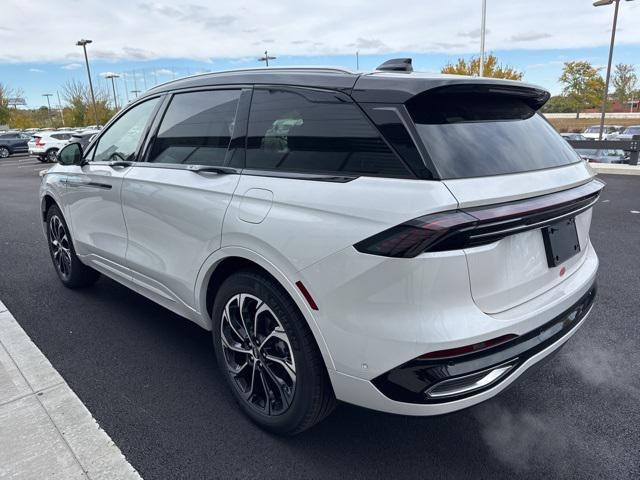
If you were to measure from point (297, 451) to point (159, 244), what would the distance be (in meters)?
1.48

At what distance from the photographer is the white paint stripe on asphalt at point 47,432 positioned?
2234mm

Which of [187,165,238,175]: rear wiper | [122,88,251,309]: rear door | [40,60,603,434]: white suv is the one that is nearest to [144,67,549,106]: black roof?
[40,60,603,434]: white suv

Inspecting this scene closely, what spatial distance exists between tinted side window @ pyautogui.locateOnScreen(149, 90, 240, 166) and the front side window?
29cm

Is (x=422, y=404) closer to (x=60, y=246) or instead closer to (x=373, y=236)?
(x=373, y=236)

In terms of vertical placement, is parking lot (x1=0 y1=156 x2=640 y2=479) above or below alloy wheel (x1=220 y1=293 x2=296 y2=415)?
below

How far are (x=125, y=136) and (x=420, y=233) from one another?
272cm

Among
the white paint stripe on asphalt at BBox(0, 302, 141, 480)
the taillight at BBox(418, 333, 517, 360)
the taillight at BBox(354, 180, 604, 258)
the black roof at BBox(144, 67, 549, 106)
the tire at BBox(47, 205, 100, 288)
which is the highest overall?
the black roof at BBox(144, 67, 549, 106)

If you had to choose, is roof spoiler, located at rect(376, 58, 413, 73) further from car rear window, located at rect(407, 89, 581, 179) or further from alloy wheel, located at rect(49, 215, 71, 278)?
alloy wheel, located at rect(49, 215, 71, 278)

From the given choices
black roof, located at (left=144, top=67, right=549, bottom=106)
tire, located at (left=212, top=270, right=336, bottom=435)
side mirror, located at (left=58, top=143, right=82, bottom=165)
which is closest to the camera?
black roof, located at (left=144, top=67, right=549, bottom=106)

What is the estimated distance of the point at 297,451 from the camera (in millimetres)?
2359

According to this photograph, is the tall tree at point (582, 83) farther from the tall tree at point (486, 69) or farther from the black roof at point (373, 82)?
the black roof at point (373, 82)

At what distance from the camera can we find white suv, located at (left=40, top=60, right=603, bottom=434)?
1780 millimetres

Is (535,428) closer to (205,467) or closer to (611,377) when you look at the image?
(611,377)

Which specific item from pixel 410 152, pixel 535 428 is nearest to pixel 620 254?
pixel 535 428
